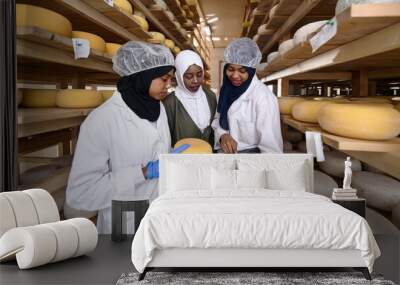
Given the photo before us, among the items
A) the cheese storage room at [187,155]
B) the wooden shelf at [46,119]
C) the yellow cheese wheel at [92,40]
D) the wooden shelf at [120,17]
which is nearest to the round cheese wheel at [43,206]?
the cheese storage room at [187,155]

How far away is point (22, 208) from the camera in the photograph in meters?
1.92

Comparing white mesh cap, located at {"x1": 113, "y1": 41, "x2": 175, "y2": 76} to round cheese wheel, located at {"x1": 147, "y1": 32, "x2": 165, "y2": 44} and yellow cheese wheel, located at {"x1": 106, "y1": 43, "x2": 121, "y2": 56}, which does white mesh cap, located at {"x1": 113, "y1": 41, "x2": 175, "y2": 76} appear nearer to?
yellow cheese wheel, located at {"x1": 106, "y1": 43, "x2": 121, "y2": 56}

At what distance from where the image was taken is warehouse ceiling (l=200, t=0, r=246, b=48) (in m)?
2.57

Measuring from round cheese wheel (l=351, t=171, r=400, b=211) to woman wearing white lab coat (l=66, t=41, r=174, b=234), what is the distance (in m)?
0.95

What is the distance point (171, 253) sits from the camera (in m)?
1.71

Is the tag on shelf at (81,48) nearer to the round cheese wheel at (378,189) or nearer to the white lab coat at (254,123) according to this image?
the white lab coat at (254,123)

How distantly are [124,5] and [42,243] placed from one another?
1405 millimetres

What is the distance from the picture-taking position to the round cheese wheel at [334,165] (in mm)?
2430

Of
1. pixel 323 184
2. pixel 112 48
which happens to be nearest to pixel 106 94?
pixel 112 48

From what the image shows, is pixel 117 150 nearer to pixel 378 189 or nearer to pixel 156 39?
pixel 156 39

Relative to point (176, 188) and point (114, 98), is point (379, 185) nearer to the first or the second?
point (176, 188)

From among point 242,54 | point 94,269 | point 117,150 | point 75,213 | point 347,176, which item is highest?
point 242,54

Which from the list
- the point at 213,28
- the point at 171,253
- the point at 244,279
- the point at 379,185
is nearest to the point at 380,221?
the point at 379,185

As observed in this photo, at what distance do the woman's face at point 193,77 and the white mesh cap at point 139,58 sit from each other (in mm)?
103
